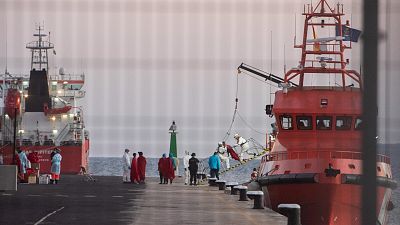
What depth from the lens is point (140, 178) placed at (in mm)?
42562

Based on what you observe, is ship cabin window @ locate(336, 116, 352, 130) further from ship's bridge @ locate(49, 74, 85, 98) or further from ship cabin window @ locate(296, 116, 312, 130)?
ship's bridge @ locate(49, 74, 85, 98)

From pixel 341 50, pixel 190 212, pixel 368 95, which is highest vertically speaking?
pixel 341 50

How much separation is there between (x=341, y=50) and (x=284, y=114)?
3795mm

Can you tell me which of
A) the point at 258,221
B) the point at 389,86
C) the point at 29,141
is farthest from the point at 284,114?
the point at 29,141

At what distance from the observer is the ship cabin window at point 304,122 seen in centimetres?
3031

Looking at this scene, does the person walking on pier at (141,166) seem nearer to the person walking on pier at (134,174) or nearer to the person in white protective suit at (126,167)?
the person walking on pier at (134,174)

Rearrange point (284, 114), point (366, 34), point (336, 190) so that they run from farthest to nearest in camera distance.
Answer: point (284, 114), point (336, 190), point (366, 34)

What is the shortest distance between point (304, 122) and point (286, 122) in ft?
1.79

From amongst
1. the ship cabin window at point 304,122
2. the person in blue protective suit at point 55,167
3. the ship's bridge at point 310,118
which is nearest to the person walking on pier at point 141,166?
the person in blue protective suit at point 55,167

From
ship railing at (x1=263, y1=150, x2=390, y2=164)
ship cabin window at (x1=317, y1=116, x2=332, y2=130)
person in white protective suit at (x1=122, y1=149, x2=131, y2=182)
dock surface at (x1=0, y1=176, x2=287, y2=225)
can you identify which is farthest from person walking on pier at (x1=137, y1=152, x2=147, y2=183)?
Result: ship railing at (x1=263, y1=150, x2=390, y2=164)

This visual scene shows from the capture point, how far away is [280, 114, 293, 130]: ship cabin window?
30453 millimetres

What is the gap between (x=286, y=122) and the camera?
30.5 meters

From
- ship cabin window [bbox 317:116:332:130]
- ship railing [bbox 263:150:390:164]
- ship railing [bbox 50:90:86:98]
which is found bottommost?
ship railing [bbox 263:150:390:164]

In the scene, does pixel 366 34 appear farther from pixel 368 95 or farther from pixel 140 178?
pixel 140 178
